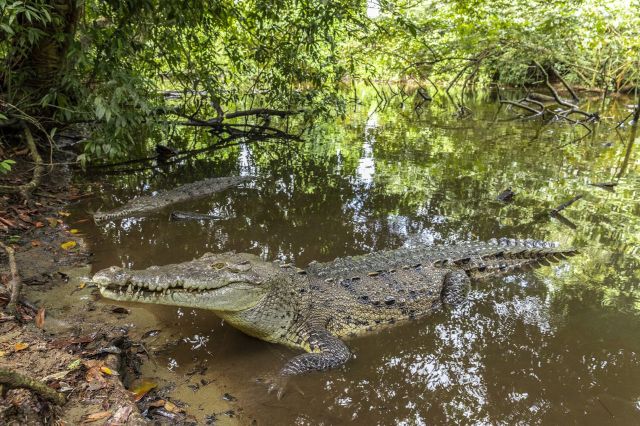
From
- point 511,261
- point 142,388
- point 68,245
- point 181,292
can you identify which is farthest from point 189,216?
point 511,261

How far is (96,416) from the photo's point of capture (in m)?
2.39

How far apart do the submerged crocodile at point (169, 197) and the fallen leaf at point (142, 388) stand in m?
3.75

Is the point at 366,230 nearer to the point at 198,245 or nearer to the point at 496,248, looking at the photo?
the point at 496,248

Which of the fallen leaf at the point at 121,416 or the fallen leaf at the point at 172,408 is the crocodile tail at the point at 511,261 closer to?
the fallen leaf at the point at 172,408

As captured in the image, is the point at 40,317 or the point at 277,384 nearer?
the point at 277,384

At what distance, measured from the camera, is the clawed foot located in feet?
10.3

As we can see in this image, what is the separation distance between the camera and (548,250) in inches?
215

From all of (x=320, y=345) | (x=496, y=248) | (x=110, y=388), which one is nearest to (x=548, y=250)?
(x=496, y=248)

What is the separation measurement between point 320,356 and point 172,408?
118 centimetres

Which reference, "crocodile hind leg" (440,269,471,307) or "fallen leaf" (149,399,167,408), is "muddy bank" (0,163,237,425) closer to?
"fallen leaf" (149,399,167,408)

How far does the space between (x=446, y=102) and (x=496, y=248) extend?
75.9 ft

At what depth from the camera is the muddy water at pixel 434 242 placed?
122 inches

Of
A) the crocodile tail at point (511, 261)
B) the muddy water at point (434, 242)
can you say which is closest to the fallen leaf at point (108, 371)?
the muddy water at point (434, 242)

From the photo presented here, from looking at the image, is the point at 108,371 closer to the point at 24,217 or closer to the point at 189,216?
the point at 24,217
